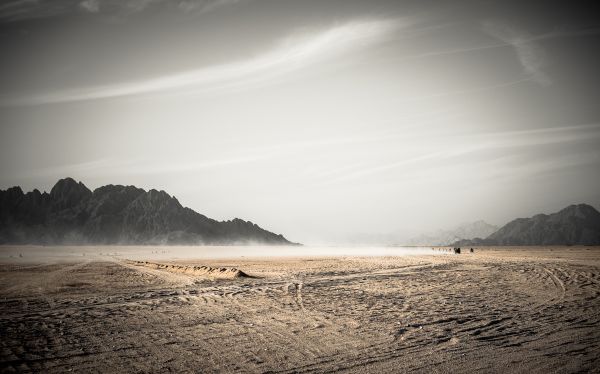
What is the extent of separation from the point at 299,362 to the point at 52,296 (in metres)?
15.3

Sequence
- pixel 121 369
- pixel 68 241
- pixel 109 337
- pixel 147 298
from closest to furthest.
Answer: pixel 121 369, pixel 109 337, pixel 147 298, pixel 68 241

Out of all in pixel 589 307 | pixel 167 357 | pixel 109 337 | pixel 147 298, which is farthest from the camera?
pixel 147 298

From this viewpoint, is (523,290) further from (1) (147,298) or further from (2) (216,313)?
(1) (147,298)

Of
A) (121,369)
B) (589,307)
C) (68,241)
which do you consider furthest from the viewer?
(68,241)

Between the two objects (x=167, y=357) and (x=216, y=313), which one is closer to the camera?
(x=167, y=357)

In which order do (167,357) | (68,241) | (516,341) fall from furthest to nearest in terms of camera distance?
(68,241)
(516,341)
(167,357)

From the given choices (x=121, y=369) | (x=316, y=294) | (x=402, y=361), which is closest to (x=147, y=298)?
(x=316, y=294)

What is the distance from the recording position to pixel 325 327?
386 inches

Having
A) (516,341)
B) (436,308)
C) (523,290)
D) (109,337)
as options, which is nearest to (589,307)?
(523,290)

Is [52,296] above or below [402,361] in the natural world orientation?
below

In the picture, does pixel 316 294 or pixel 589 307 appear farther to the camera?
pixel 316 294

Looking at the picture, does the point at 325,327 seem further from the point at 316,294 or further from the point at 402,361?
the point at 316,294

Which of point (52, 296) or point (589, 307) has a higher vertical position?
point (589, 307)

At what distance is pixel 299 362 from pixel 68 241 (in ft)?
772
